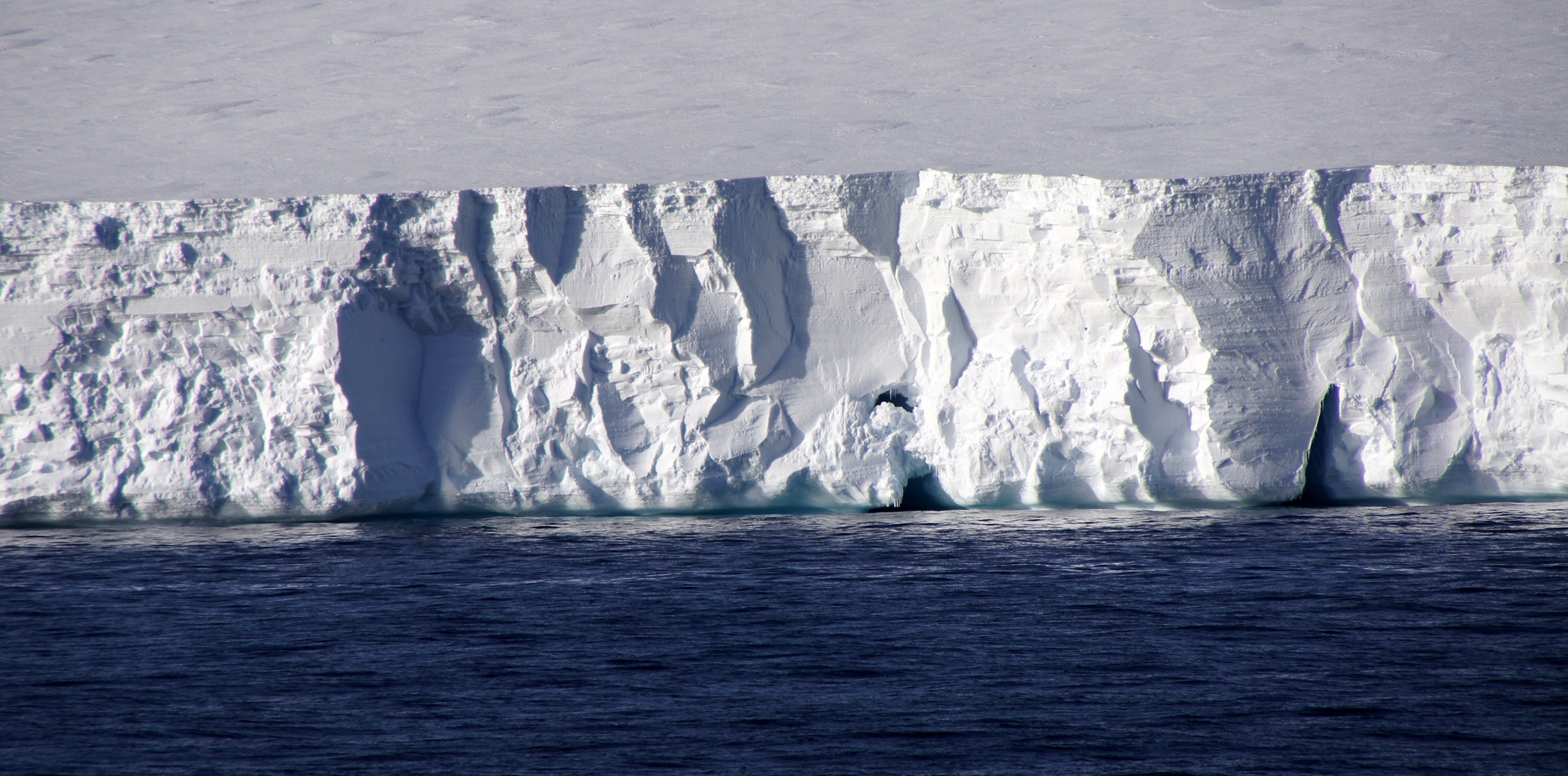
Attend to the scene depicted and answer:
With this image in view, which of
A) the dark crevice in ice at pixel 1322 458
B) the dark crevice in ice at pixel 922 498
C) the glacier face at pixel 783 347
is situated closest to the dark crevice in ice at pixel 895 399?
the glacier face at pixel 783 347

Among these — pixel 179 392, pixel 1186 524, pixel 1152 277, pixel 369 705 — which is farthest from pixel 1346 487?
pixel 179 392

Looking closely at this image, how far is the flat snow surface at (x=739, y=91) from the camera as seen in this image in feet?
34.5

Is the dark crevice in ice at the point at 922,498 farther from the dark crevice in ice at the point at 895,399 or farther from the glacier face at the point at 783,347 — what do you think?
the dark crevice in ice at the point at 895,399

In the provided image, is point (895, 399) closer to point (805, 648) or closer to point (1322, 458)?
point (1322, 458)

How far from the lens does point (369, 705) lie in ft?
20.1

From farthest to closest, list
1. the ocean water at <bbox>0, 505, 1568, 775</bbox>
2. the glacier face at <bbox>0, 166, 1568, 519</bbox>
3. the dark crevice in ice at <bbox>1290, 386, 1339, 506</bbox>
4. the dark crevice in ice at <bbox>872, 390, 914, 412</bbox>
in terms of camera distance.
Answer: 1. the dark crevice in ice at <bbox>872, 390, 914, 412</bbox>
2. the dark crevice in ice at <bbox>1290, 386, 1339, 506</bbox>
3. the glacier face at <bbox>0, 166, 1568, 519</bbox>
4. the ocean water at <bbox>0, 505, 1568, 775</bbox>

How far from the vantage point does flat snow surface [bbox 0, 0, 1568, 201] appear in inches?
414

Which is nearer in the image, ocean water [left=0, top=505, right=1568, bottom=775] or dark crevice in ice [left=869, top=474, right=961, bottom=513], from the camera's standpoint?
ocean water [left=0, top=505, right=1568, bottom=775]

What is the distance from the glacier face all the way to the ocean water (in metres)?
0.50

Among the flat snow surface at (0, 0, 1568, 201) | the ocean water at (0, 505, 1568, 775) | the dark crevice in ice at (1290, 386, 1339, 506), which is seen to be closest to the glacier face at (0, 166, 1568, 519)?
the dark crevice in ice at (1290, 386, 1339, 506)

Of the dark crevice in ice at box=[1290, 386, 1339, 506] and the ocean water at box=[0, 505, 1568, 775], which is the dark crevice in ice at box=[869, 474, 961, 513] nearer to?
the ocean water at box=[0, 505, 1568, 775]

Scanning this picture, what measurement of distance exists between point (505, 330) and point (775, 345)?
199cm

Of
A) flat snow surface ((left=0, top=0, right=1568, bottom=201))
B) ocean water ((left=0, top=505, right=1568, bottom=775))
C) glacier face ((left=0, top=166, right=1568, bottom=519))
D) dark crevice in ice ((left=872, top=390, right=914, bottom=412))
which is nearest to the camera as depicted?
ocean water ((left=0, top=505, right=1568, bottom=775))

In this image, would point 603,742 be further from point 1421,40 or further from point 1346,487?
point 1421,40
